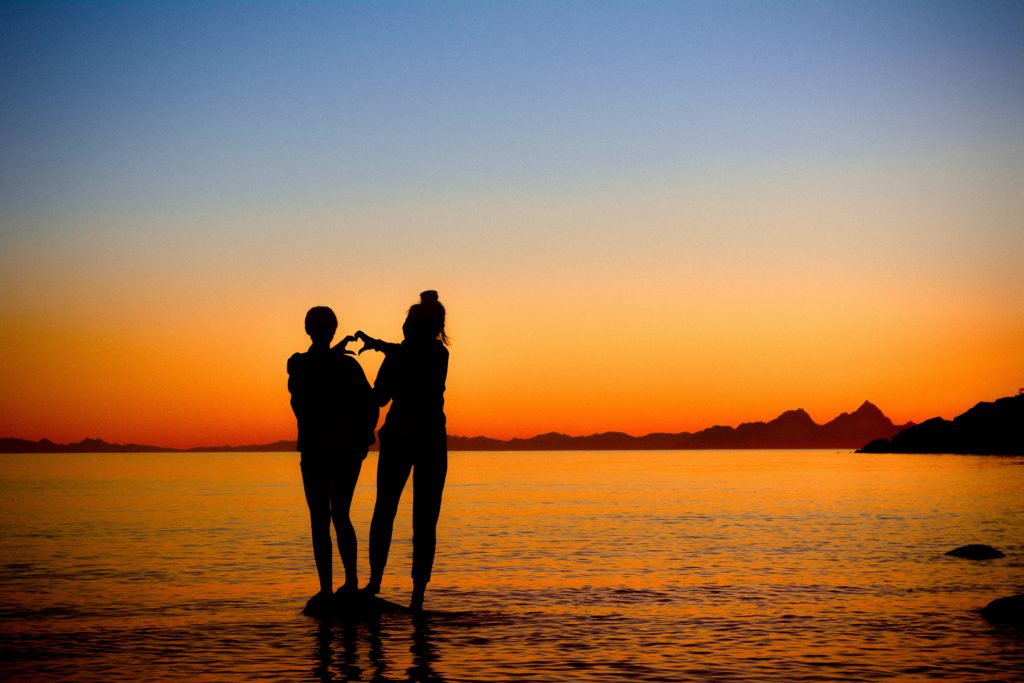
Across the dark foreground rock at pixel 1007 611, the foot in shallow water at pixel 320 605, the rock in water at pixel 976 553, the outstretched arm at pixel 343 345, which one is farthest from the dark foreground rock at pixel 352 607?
the rock in water at pixel 976 553

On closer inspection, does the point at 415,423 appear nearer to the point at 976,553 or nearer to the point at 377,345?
the point at 377,345

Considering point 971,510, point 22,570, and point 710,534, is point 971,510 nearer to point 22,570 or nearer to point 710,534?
point 710,534

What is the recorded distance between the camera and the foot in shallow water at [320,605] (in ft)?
34.8

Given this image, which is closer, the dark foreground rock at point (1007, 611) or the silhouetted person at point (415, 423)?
the silhouetted person at point (415, 423)

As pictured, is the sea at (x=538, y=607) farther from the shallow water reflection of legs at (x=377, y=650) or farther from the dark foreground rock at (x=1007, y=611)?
the dark foreground rock at (x=1007, y=611)

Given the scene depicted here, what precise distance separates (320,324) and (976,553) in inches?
545

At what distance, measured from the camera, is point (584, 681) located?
7570 mm

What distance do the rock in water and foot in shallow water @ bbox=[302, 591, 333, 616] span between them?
42.3ft

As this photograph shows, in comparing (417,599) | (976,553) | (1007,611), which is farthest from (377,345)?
(976,553)

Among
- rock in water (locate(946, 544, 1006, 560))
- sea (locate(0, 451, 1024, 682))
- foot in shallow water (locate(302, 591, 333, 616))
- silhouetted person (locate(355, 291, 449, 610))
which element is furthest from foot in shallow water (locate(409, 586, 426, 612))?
rock in water (locate(946, 544, 1006, 560))

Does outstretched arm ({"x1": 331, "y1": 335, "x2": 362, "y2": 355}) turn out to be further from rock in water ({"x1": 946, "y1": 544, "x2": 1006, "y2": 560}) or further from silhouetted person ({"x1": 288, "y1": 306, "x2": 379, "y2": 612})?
rock in water ({"x1": 946, "y1": 544, "x2": 1006, "y2": 560})

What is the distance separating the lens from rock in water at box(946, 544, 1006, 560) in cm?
1875

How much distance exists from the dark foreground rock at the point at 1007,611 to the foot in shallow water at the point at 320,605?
22.7 ft

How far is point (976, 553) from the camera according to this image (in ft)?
61.9
